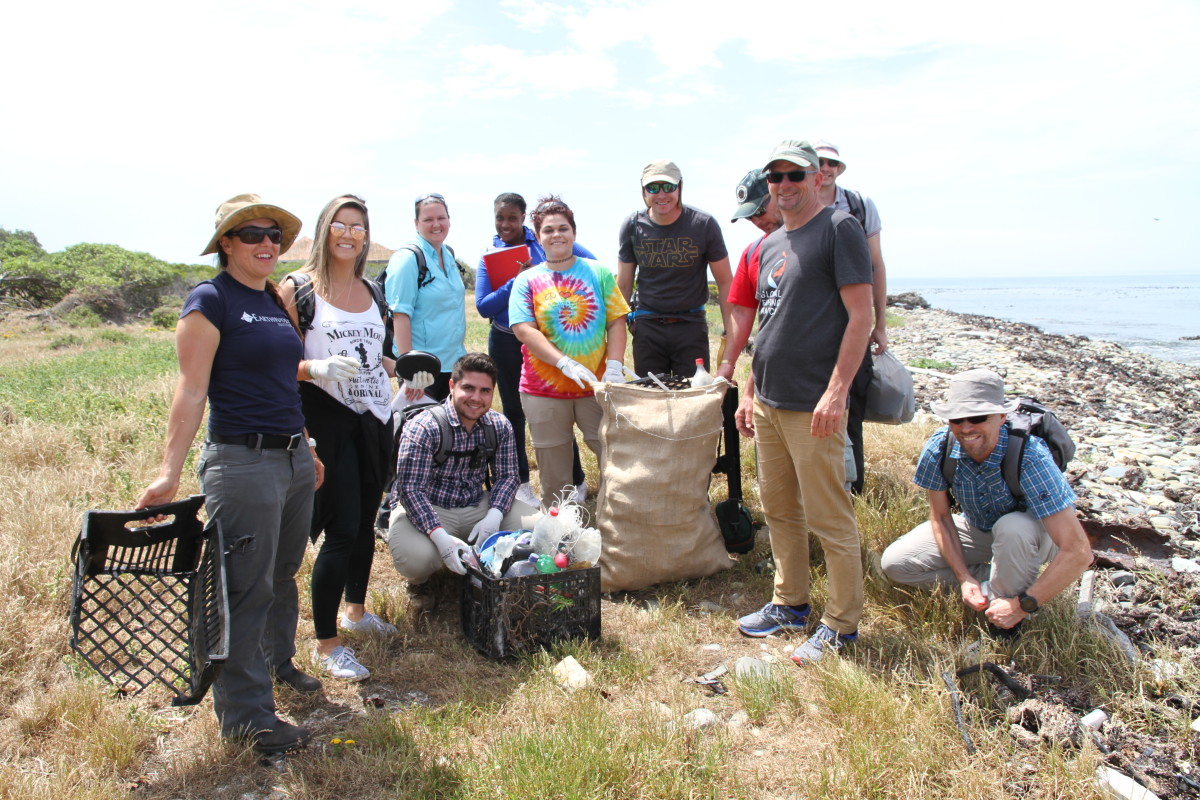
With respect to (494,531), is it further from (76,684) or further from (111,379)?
(111,379)

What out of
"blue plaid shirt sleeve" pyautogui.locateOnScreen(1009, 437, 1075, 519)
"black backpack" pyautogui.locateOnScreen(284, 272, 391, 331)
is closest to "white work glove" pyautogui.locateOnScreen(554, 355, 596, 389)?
"black backpack" pyautogui.locateOnScreen(284, 272, 391, 331)

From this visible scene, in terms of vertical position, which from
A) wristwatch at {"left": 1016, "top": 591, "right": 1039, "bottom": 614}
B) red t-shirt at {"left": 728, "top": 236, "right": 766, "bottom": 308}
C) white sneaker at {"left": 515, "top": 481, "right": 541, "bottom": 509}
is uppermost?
red t-shirt at {"left": 728, "top": 236, "right": 766, "bottom": 308}

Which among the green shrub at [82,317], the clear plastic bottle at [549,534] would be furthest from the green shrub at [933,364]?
the green shrub at [82,317]

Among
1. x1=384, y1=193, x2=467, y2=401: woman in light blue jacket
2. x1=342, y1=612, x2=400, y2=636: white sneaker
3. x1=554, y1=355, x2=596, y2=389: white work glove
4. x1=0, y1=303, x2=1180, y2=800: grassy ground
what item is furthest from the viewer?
x1=384, y1=193, x2=467, y2=401: woman in light blue jacket

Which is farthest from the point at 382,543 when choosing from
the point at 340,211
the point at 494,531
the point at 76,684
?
the point at 340,211

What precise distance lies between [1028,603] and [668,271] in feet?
8.65

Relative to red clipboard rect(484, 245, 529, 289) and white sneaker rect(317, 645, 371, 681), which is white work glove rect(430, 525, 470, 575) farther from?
red clipboard rect(484, 245, 529, 289)

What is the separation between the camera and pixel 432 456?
12.9 ft

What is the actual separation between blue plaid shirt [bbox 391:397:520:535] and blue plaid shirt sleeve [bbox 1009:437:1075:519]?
243cm

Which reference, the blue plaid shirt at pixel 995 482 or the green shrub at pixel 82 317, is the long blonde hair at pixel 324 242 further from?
the green shrub at pixel 82 317

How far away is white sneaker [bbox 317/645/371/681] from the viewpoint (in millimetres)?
3342

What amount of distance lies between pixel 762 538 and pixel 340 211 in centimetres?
313

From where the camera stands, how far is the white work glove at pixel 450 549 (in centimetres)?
368

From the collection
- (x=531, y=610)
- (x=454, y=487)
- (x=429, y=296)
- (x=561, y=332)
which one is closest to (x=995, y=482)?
(x=531, y=610)
